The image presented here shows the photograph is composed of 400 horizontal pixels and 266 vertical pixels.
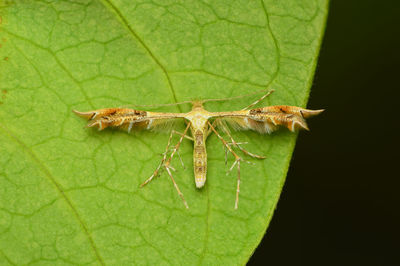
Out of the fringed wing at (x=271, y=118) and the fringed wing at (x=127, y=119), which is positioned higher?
the fringed wing at (x=271, y=118)

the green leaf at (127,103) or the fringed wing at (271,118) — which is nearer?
the green leaf at (127,103)

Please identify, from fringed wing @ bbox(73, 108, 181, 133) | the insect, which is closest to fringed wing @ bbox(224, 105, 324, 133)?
the insect

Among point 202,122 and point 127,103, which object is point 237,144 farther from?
point 127,103

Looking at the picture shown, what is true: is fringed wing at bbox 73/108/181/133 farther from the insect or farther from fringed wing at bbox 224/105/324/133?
fringed wing at bbox 224/105/324/133

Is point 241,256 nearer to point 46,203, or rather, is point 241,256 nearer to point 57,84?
point 46,203

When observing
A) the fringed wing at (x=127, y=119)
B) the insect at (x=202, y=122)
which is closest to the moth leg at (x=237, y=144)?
the insect at (x=202, y=122)

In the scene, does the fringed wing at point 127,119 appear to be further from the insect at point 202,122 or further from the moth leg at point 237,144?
the moth leg at point 237,144

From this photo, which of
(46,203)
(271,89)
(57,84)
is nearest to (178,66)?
(271,89)

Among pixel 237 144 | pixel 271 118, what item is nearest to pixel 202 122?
pixel 237 144
